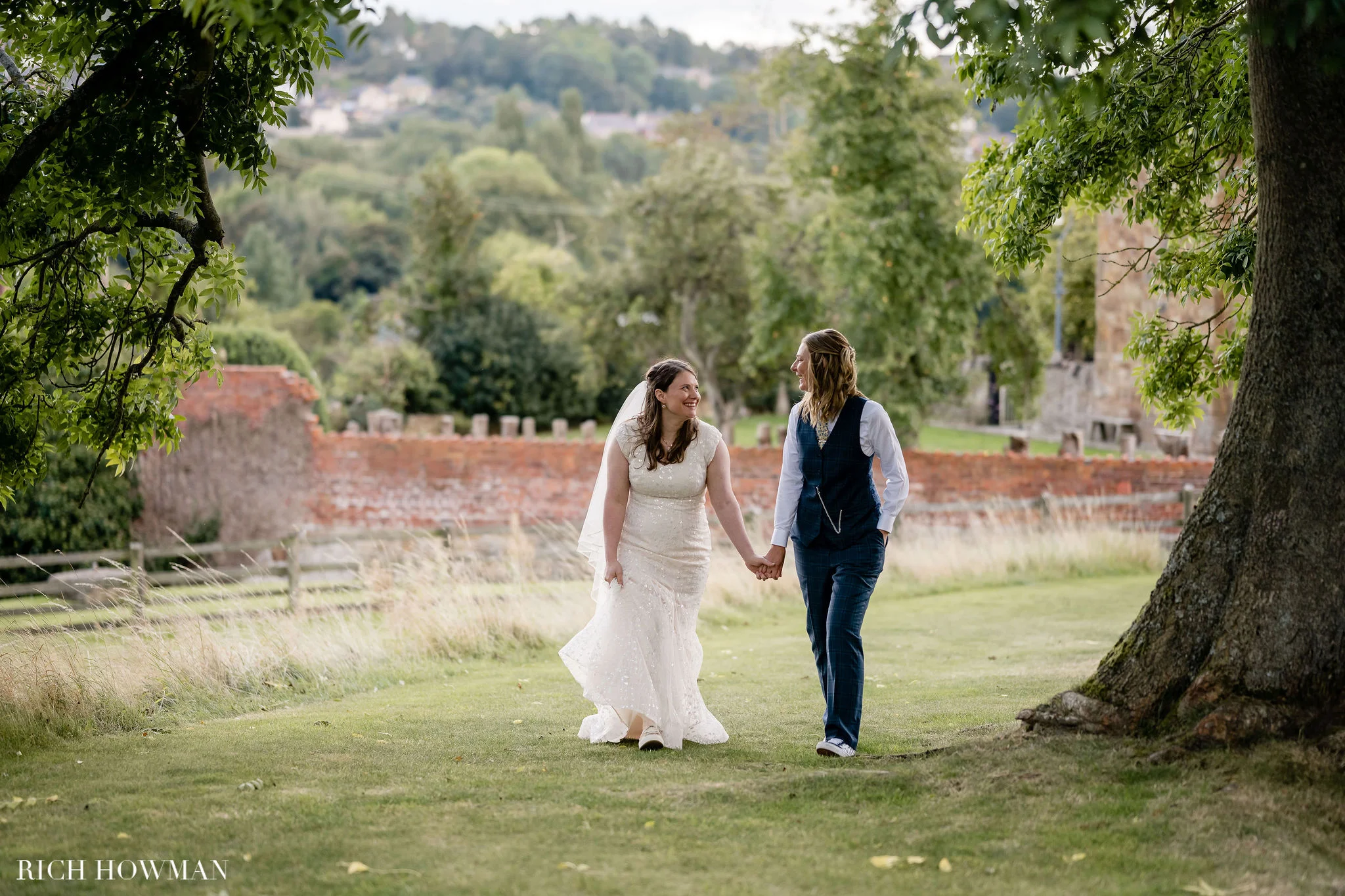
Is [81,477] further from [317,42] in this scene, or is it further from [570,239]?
[570,239]

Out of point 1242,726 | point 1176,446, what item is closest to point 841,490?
point 1242,726

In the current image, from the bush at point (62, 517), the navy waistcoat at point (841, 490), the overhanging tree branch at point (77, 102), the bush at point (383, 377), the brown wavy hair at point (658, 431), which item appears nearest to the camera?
the overhanging tree branch at point (77, 102)

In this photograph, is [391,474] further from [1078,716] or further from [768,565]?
[1078,716]

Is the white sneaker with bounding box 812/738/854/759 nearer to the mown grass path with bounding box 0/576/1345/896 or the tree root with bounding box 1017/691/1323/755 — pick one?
the mown grass path with bounding box 0/576/1345/896

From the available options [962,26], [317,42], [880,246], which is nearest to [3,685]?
[317,42]

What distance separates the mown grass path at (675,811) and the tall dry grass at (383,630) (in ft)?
2.15

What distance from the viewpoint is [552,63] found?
152m

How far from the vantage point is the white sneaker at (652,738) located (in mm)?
6141

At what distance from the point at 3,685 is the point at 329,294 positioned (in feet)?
210

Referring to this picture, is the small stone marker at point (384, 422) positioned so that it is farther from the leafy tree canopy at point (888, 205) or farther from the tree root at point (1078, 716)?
the tree root at point (1078, 716)

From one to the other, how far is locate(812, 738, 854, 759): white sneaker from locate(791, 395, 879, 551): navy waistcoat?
3.05 feet

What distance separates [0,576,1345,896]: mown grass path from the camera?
4156mm

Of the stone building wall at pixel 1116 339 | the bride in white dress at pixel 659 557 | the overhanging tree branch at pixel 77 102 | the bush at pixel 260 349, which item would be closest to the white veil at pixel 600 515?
the bride in white dress at pixel 659 557

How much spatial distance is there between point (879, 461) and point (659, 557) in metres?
1.21
